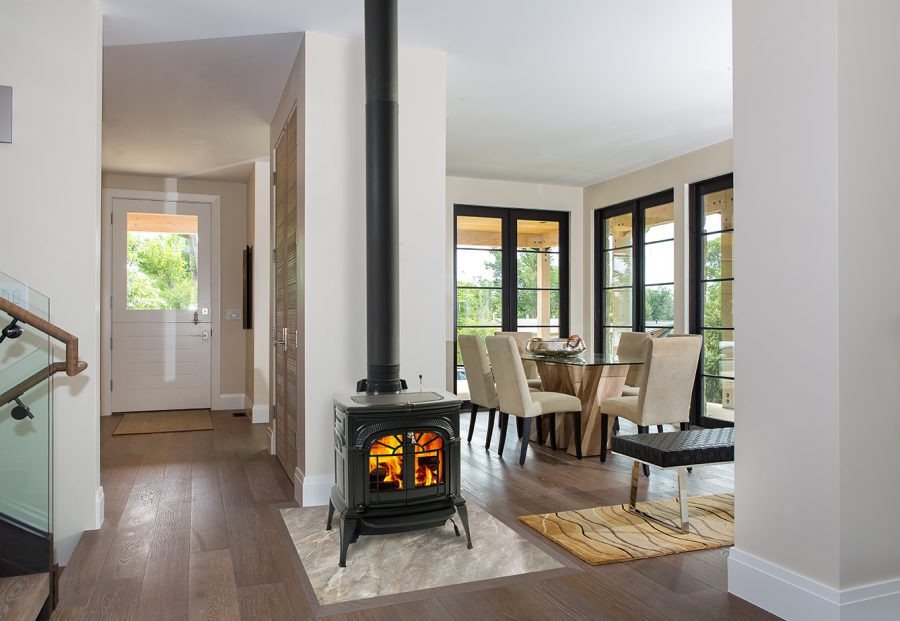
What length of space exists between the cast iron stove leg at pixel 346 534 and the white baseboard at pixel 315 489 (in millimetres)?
873

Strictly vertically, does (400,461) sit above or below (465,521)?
above

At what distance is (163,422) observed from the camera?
6.42m

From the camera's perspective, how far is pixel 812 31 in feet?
6.97

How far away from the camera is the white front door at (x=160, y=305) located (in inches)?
275

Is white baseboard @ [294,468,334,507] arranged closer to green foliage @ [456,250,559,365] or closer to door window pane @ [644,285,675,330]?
Answer: green foliage @ [456,250,559,365]

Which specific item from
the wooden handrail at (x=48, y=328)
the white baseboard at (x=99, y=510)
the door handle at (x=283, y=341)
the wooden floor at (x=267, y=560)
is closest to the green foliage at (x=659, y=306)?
the wooden floor at (x=267, y=560)

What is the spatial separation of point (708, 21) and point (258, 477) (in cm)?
377

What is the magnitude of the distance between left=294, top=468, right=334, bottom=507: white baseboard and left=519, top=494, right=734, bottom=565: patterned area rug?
3.55 ft

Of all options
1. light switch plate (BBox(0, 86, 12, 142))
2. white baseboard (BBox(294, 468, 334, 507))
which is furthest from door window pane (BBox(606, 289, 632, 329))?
light switch plate (BBox(0, 86, 12, 142))

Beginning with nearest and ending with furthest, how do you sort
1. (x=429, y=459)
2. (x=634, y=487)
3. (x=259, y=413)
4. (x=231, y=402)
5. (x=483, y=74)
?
(x=429, y=459), (x=634, y=487), (x=483, y=74), (x=259, y=413), (x=231, y=402)

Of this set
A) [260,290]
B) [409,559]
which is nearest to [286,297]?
[409,559]

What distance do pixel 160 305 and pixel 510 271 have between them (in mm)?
3883

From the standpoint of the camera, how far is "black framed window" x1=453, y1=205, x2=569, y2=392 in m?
7.55

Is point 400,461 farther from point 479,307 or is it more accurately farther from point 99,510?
point 479,307
